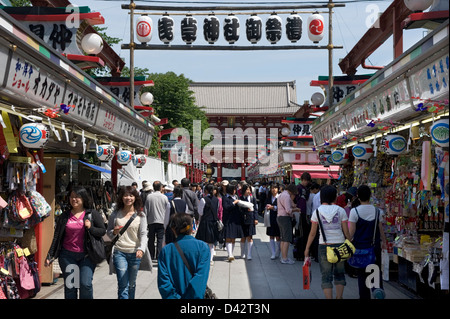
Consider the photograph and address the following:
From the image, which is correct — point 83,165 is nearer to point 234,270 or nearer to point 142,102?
point 234,270

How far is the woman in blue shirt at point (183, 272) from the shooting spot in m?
4.32

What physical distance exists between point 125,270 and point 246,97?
6379cm

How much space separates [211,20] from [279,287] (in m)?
10.7

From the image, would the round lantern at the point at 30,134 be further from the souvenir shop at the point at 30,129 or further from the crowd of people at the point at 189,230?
the crowd of people at the point at 189,230

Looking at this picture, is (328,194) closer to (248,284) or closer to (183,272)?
(248,284)

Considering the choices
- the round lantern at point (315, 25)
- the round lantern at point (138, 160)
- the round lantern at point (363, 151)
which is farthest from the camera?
the round lantern at point (315, 25)

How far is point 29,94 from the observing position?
643 centimetres

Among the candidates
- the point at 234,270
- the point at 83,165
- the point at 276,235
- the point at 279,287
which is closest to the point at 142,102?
the point at 83,165


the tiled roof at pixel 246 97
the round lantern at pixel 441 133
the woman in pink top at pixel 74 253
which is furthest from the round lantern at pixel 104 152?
the tiled roof at pixel 246 97

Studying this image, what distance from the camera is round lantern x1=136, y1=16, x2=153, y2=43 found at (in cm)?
1681

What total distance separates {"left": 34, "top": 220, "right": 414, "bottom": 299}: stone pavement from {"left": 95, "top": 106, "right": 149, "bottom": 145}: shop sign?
111 inches

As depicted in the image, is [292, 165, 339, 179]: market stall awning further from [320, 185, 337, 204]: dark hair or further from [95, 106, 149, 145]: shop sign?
[320, 185, 337, 204]: dark hair

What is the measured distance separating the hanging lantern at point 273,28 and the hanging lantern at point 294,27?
0.29 m
